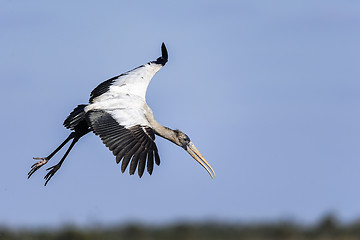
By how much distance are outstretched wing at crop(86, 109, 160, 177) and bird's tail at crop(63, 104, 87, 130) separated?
660 millimetres

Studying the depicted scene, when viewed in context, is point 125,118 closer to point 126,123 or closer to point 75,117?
point 126,123

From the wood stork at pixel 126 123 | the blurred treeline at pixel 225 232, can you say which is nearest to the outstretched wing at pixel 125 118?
the wood stork at pixel 126 123

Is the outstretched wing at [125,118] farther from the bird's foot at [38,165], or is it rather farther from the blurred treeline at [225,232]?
the blurred treeline at [225,232]

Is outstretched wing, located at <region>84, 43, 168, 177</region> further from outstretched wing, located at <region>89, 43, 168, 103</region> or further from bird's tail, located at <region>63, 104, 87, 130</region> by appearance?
bird's tail, located at <region>63, 104, 87, 130</region>

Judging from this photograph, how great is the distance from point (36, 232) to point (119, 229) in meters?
3.10

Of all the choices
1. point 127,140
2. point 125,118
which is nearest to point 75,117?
point 125,118

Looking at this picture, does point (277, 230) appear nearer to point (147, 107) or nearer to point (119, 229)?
point (119, 229)

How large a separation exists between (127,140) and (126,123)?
1.83 ft

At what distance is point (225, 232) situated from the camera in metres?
30.8

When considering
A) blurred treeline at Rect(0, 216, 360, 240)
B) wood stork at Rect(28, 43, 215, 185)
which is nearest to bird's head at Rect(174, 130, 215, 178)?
wood stork at Rect(28, 43, 215, 185)

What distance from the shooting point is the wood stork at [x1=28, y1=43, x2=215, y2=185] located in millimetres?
14188

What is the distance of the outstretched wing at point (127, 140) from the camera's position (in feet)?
46.0

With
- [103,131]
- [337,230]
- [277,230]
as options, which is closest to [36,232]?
[277,230]

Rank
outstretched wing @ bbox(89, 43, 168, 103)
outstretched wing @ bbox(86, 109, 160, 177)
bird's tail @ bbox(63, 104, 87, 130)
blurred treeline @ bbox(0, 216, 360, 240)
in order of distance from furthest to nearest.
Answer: blurred treeline @ bbox(0, 216, 360, 240) → outstretched wing @ bbox(89, 43, 168, 103) → bird's tail @ bbox(63, 104, 87, 130) → outstretched wing @ bbox(86, 109, 160, 177)
